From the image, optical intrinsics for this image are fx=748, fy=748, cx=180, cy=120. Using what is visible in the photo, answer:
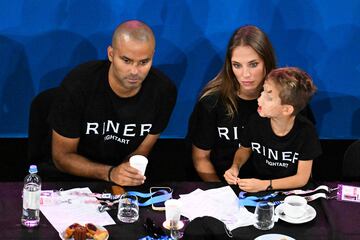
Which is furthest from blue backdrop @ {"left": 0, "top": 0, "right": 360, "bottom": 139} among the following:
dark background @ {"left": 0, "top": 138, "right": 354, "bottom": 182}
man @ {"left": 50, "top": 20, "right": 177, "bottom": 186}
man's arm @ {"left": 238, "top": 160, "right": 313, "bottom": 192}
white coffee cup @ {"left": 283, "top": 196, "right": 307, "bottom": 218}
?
white coffee cup @ {"left": 283, "top": 196, "right": 307, "bottom": 218}

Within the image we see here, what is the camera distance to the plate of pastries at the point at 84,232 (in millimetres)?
3180

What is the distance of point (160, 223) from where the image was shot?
3387mm

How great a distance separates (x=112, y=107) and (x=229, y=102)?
0.66 m

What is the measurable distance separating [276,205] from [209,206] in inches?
12.7

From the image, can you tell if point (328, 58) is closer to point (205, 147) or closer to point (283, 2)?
point (283, 2)

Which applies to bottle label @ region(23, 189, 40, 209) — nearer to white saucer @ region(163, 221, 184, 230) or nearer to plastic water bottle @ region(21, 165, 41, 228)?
→ plastic water bottle @ region(21, 165, 41, 228)

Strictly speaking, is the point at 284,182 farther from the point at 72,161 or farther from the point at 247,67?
the point at 72,161

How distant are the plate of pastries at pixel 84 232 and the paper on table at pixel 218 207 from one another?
436mm

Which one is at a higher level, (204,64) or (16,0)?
(16,0)

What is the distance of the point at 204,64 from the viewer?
5.27 m

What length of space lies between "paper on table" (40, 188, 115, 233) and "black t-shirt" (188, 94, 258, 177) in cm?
91

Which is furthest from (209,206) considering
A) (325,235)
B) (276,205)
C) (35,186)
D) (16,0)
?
(16,0)

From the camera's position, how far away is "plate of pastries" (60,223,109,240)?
3180 mm

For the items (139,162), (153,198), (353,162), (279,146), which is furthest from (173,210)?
(353,162)
